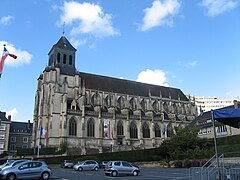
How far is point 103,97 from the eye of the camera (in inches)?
2479

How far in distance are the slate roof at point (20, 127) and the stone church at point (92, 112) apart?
1847 cm

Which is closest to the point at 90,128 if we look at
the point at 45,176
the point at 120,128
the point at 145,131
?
the point at 120,128

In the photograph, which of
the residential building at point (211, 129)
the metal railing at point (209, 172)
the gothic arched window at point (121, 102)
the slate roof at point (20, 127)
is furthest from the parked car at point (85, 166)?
the slate roof at point (20, 127)

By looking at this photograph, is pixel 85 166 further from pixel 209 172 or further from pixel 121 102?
pixel 121 102

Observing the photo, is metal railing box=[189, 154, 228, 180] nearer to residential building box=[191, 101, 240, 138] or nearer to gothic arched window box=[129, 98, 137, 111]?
residential building box=[191, 101, 240, 138]

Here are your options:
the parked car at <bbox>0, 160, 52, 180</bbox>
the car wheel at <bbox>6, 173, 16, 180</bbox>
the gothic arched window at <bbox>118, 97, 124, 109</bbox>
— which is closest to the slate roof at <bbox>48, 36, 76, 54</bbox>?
the gothic arched window at <bbox>118, 97, 124, 109</bbox>

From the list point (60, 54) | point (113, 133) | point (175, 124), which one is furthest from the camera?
point (175, 124)

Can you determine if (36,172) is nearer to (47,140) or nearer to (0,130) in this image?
(47,140)

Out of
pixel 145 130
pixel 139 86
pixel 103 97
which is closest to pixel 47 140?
pixel 103 97

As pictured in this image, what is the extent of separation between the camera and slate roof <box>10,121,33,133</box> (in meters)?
73.0

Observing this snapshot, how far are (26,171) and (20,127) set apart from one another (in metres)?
62.5

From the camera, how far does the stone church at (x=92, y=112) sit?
5225cm

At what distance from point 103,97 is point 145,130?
12778 millimetres

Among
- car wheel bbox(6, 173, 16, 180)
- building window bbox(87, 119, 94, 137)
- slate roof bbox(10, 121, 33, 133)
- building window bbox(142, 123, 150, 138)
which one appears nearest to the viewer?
car wheel bbox(6, 173, 16, 180)
